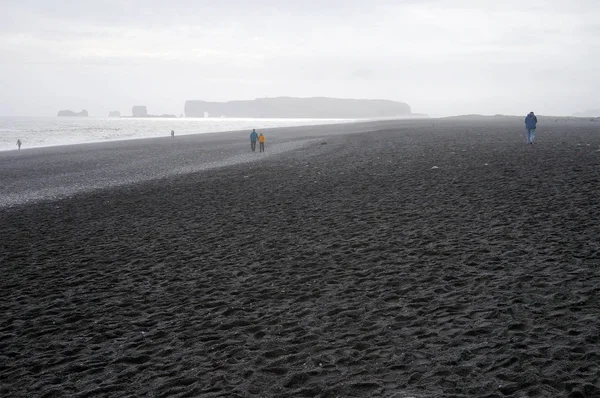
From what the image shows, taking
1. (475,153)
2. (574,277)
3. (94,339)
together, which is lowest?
(94,339)

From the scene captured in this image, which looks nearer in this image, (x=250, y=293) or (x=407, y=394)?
(x=407, y=394)

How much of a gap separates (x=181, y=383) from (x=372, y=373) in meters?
2.53

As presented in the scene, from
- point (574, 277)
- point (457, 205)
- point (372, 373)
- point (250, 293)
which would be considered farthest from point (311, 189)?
point (372, 373)

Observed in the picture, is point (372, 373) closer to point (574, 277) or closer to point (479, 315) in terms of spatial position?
point (479, 315)

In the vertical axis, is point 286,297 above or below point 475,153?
below

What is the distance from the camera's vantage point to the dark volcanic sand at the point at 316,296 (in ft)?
19.9

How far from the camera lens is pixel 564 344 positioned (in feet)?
20.5

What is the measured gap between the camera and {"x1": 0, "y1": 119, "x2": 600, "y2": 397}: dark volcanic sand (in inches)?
239

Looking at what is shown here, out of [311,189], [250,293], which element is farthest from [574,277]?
[311,189]

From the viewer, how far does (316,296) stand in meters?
8.80

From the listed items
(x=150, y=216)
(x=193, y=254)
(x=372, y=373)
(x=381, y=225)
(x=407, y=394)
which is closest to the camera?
(x=407, y=394)

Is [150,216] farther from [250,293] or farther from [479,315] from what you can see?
[479,315]

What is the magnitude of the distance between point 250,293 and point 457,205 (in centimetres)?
878

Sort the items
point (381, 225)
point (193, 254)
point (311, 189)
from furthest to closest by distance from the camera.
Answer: point (311, 189)
point (381, 225)
point (193, 254)
